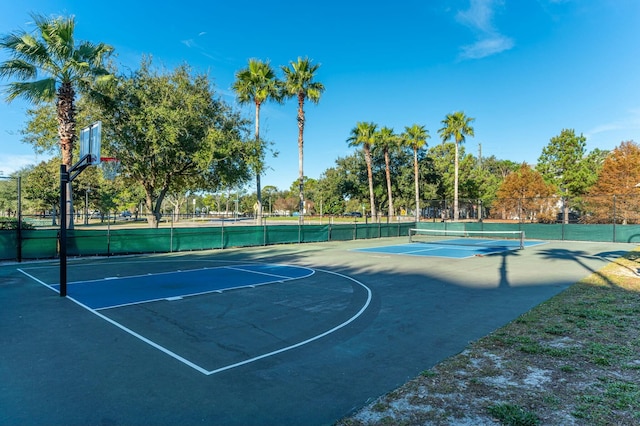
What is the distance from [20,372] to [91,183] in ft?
152

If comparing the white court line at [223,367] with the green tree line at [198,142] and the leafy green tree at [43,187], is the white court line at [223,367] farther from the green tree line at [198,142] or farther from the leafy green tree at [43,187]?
the leafy green tree at [43,187]

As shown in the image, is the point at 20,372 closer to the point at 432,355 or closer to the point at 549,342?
the point at 432,355

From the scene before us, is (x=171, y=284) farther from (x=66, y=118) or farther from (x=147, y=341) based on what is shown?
(x=66, y=118)

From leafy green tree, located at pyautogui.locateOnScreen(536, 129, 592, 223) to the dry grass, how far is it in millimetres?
41852

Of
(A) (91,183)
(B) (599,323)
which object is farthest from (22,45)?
(A) (91,183)

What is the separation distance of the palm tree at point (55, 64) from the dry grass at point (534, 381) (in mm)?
18564

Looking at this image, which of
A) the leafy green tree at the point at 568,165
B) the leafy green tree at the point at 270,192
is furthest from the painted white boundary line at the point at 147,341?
the leafy green tree at the point at 270,192

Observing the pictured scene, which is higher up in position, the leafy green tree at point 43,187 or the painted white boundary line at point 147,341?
the leafy green tree at point 43,187

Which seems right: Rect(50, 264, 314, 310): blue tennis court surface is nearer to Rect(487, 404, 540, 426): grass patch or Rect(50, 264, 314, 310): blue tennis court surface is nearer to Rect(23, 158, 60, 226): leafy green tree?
Rect(487, 404, 540, 426): grass patch

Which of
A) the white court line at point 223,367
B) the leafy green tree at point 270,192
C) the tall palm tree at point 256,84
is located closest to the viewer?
the white court line at point 223,367


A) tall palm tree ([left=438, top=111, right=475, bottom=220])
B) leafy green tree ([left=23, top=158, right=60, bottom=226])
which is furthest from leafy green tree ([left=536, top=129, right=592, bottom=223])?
leafy green tree ([left=23, top=158, right=60, bottom=226])

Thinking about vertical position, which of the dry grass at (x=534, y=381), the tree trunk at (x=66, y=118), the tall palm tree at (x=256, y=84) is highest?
the tall palm tree at (x=256, y=84)

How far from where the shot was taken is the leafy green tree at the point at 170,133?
20.7m

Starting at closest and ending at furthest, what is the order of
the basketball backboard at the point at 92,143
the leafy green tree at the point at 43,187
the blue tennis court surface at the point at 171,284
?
1. the blue tennis court surface at the point at 171,284
2. the basketball backboard at the point at 92,143
3. the leafy green tree at the point at 43,187
